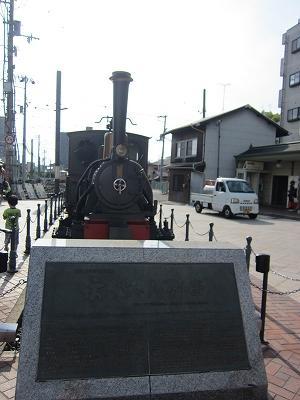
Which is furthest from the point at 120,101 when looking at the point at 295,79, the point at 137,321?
the point at 295,79

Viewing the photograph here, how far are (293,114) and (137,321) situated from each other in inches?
1316

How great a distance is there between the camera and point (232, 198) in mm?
18719

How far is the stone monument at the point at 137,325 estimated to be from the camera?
286cm

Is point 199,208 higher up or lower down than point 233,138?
lower down

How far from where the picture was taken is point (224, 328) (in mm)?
3199

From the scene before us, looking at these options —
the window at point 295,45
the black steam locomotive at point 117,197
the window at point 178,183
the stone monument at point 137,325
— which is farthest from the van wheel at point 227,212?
the window at point 295,45

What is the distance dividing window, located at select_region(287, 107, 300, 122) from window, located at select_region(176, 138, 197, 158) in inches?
369

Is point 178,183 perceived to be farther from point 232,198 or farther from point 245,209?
point 245,209

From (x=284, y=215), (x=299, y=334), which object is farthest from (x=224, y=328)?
(x=284, y=215)

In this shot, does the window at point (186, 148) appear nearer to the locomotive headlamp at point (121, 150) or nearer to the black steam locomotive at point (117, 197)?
the black steam locomotive at point (117, 197)

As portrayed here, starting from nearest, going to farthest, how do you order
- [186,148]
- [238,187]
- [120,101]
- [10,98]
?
[120,101]
[238,187]
[10,98]
[186,148]

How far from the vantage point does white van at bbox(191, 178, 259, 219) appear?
18.7 m

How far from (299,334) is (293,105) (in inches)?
1247

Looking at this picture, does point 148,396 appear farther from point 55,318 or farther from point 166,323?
point 55,318
